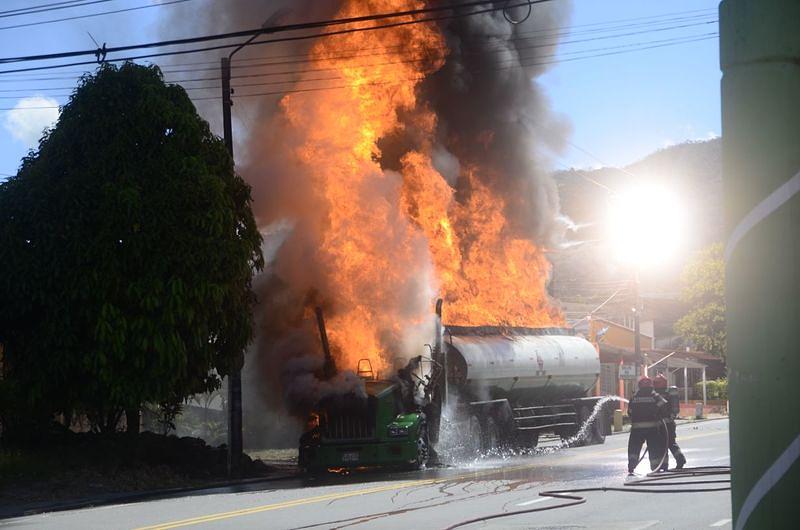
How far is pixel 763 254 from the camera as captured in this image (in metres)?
1.85

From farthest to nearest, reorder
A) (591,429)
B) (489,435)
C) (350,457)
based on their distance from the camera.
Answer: (591,429)
(489,435)
(350,457)

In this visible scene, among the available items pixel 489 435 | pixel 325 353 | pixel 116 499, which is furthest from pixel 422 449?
pixel 116 499

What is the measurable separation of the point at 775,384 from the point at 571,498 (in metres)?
14.0

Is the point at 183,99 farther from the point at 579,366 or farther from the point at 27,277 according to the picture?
the point at 579,366

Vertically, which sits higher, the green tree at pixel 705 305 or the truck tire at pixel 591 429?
the green tree at pixel 705 305

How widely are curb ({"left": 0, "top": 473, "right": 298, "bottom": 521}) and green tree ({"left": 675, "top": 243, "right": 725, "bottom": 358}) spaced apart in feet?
206

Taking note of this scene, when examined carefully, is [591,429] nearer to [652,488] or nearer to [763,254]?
[652,488]

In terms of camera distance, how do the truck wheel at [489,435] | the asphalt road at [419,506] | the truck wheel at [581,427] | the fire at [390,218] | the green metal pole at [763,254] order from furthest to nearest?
the truck wheel at [581,427] < the fire at [390,218] < the truck wheel at [489,435] < the asphalt road at [419,506] < the green metal pole at [763,254]

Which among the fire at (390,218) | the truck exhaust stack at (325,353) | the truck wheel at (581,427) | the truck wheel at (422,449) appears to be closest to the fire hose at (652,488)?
the truck wheel at (422,449)

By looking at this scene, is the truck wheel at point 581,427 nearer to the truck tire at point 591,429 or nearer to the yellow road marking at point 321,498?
the truck tire at point 591,429

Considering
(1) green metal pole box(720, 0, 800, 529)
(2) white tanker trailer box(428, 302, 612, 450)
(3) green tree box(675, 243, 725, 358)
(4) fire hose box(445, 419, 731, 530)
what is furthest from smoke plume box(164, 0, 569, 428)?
(3) green tree box(675, 243, 725, 358)

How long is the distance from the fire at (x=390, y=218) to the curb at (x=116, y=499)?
14.4 ft

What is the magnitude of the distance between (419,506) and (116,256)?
8.46m

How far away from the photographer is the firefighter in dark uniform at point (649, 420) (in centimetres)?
1909
